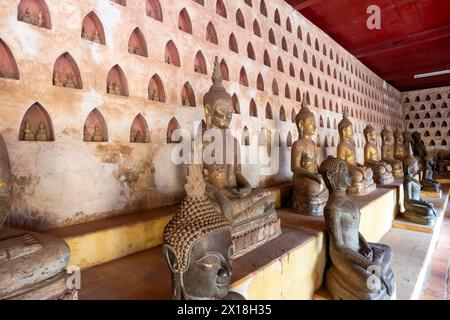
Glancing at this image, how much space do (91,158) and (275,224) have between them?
185 cm

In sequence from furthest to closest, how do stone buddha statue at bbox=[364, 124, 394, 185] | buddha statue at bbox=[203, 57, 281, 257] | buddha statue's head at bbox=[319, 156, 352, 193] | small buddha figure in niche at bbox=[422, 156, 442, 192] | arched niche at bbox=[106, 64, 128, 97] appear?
small buddha figure in niche at bbox=[422, 156, 442, 192] → stone buddha statue at bbox=[364, 124, 394, 185] → buddha statue's head at bbox=[319, 156, 352, 193] → arched niche at bbox=[106, 64, 128, 97] → buddha statue at bbox=[203, 57, 281, 257]

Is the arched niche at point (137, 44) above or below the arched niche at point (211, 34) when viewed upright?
below

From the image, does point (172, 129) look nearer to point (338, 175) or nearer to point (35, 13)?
point (35, 13)

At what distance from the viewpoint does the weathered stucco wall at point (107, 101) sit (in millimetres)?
2107

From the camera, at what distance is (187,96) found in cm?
343

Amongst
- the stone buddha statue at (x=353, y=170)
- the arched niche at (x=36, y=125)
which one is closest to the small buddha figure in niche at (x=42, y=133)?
the arched niche at (x=36, y=125)

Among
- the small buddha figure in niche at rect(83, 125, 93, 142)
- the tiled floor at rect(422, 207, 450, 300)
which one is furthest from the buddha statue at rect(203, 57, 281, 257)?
the tiled floor at rect(422, 207, 450, 300)

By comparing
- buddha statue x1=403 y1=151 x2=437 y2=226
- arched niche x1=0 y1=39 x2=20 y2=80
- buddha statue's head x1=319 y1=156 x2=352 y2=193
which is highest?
arched niche x1=0 y1=39 x2=20 y2=80

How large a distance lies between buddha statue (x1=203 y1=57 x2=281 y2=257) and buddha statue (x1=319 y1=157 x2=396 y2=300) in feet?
1.89

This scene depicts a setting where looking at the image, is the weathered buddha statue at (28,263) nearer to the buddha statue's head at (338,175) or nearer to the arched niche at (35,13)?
the arched niche at (35,13)

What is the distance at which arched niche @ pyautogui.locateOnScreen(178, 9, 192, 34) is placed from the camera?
339 centimetres

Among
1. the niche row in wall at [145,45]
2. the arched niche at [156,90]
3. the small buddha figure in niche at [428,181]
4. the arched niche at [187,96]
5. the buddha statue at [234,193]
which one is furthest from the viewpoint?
the small buddha figure in niche at [428,181]

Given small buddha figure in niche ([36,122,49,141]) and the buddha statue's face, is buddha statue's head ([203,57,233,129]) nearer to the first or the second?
small buddha figure in niche ([36,122,49,141])

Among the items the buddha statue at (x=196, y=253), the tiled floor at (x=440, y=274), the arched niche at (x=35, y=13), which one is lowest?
the tiled floor at (x=440, y=274)
